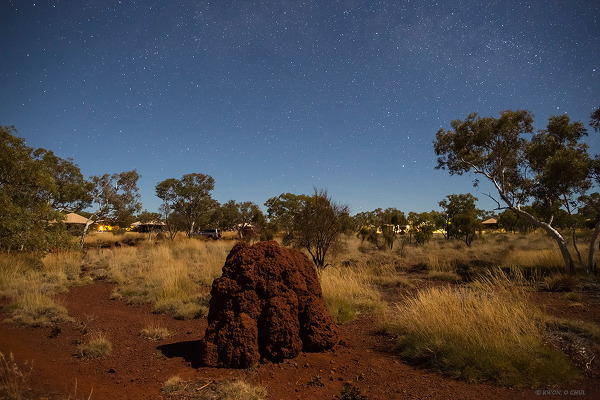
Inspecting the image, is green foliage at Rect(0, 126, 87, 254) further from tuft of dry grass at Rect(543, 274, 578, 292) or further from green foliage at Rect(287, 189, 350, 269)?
tuft of dry grass at Rect(543, 274, 578, 292)

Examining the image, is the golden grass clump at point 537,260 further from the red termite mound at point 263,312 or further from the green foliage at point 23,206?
the green foliage at point 23,206

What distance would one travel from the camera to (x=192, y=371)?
4598 millimetres

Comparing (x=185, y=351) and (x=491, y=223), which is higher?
(x=491, y=223)

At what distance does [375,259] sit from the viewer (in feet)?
64.0

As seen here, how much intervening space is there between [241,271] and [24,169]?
12360 mm

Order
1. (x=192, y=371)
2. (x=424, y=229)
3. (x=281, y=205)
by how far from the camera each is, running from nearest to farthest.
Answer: (x=192, y=371) → (x=424, y=229) → (x=281, y=205)

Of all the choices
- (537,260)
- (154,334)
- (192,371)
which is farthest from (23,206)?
(537,260)

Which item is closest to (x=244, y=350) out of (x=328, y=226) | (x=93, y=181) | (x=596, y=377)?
(x=596, y=377)

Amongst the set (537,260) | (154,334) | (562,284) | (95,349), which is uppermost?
(537,260)

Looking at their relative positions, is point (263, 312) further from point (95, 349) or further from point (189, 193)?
point (189, 193)

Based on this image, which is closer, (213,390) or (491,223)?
(213,390)

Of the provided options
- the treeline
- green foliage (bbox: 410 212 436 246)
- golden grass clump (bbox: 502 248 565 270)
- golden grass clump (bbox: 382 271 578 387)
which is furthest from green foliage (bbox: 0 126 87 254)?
green foliage (bbox: 410 212 436 246)

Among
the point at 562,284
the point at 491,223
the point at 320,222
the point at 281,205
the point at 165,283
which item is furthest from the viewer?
the point at 491,223

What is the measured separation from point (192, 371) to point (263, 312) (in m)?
1.28
